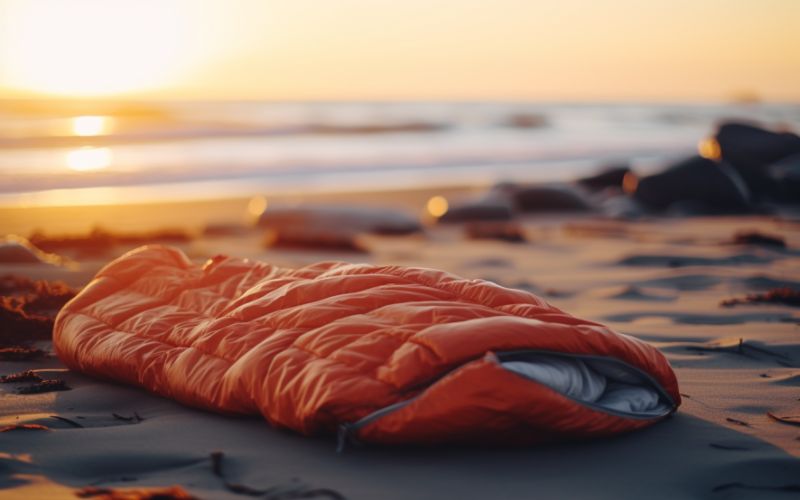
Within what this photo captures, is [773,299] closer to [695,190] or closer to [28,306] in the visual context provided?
[28,306]

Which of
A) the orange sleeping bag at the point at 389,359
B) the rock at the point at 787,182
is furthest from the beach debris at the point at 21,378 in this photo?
the rock at the point at 787,182

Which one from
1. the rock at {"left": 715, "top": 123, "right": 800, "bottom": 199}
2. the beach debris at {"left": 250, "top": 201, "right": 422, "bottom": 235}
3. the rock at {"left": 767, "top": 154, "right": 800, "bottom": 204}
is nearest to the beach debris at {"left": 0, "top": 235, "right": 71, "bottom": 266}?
the beach debris at {"left": 250, "top": 201, "right": 422, "bottom": 235}

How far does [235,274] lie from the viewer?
147 inches

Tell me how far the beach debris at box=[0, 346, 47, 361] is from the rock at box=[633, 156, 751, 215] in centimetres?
775

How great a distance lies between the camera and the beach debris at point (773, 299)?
5008mm

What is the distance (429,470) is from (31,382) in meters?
1.79

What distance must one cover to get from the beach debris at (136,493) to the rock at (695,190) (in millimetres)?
8651

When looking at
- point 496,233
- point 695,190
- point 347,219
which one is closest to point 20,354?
point 347,219

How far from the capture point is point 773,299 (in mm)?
5051

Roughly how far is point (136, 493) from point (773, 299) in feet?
12.7

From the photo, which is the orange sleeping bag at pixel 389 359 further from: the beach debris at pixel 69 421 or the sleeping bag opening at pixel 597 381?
the beach debris at pixel 69 421

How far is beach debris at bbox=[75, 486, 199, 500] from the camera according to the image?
225 centimetres

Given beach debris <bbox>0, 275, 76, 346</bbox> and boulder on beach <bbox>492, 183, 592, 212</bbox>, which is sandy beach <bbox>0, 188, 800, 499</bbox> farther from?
boulder on beach <bbox>492, 183, 592, 212</bbox>

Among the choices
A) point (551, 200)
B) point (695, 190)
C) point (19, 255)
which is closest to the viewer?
point (19, 255)
